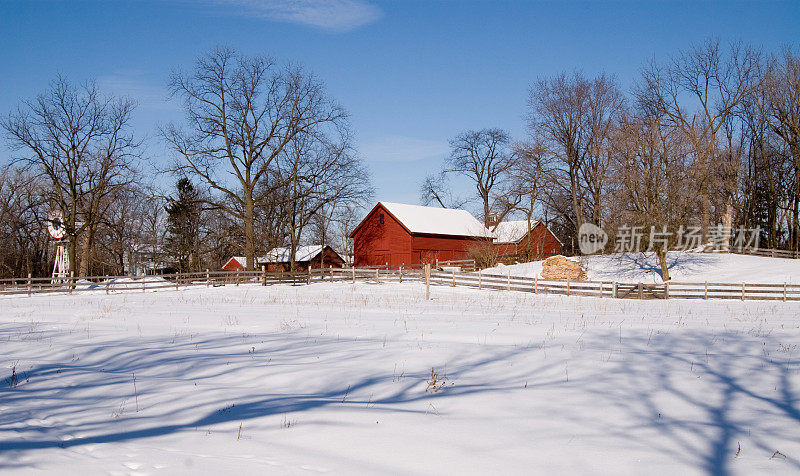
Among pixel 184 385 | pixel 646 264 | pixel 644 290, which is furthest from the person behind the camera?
pixel 646 264

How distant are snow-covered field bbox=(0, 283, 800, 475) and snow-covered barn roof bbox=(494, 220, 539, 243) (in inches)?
1677

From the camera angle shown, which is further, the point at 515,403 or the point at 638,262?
the point at 638,262

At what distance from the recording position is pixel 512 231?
55.5 m

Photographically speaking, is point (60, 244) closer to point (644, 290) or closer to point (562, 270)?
point (562, 270)

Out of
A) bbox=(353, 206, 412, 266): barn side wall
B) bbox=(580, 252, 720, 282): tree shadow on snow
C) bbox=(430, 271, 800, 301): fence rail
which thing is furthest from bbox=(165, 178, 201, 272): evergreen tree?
bbox=(580, 252, 720, 282): tree shadow on snow

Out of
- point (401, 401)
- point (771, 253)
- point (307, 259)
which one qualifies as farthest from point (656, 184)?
point (307, 259)

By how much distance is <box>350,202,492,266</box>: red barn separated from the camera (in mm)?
47812

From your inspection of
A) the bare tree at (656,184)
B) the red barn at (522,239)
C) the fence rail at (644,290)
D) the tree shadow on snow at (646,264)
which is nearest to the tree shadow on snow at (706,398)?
the fence rail at (644,290)

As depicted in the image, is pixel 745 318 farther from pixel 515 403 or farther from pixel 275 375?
pixel 275 375

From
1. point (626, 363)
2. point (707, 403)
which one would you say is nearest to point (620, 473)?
point (707, 403)

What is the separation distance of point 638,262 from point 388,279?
59.9ft

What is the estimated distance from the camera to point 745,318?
52.8ft

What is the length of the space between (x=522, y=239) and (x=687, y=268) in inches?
699

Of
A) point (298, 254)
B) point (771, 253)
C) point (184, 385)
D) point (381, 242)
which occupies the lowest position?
point (184, 385)
